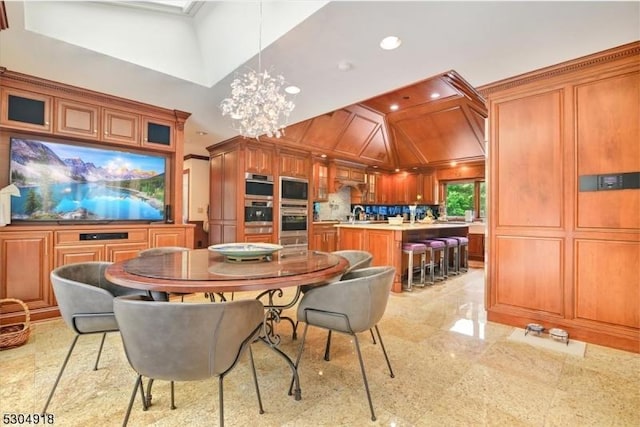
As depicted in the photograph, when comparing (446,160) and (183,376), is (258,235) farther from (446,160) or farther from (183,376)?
(446,160)

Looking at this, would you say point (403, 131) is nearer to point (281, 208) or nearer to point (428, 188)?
point (428, 188)

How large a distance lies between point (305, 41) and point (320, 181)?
4040 mm

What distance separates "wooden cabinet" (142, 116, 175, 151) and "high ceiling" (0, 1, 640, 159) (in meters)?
0.44

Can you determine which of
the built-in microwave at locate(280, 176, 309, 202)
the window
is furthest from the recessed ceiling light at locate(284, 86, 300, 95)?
the window

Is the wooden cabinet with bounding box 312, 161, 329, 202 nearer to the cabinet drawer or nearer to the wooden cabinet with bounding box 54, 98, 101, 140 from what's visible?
the cabinet drawer

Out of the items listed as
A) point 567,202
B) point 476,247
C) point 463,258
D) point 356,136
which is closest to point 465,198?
point 476,247

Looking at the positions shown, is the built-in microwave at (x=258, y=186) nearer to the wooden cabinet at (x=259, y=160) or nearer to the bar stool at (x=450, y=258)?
the wooden cabinet at (x=259, y=160)

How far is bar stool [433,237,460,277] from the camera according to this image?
498cm

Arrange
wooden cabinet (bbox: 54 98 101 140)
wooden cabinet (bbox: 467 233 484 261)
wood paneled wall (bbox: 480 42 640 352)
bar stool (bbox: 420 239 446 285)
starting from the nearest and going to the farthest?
wood paneled wall (bbox: 480 42 640 352) < wooden cabinet (bbox: 54 98 101 140) < bar stool (bbox: 420 239 446 285) < wooden cabinet (bbox: 467 233 484 261)

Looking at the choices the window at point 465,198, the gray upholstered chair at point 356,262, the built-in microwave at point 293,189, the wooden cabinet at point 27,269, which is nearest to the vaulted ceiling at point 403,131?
the built-in microwave at point 293,189

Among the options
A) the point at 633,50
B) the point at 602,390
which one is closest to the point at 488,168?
the point at 633,50

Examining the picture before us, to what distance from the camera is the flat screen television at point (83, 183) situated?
3.04 metres

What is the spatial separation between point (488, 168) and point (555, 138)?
594 mm

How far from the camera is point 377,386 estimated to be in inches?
72.7
